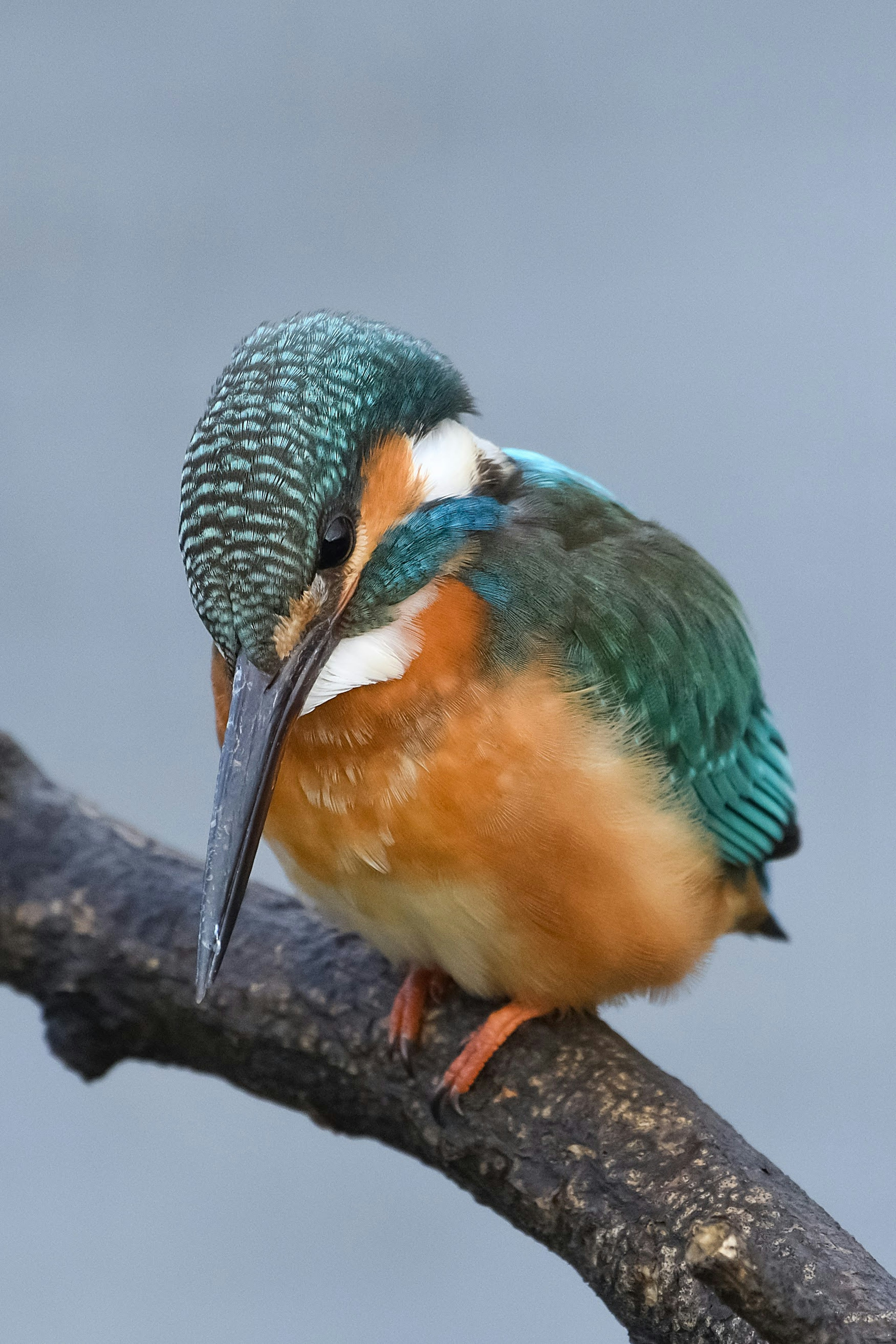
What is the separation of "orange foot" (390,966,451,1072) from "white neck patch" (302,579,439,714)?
0.37 meters

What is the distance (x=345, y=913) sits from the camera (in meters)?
1.24

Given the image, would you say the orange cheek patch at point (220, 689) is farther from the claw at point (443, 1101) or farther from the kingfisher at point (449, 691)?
the claw at point (443, 1101)

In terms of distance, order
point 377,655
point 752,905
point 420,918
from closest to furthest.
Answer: point 377,655, point 420,918, point 752,905

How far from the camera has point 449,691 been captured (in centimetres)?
109

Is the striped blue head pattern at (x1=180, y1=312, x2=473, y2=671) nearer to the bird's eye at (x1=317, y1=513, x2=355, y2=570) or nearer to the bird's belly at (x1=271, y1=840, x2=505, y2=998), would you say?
the bird's eye at (x1=317, y1=513, x2=355, y2=570)

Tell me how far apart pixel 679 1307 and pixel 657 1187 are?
0.29 feet

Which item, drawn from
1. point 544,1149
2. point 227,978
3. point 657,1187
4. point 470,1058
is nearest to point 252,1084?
point 227,978

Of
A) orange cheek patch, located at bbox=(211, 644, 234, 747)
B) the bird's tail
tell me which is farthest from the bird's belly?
the bird's tail

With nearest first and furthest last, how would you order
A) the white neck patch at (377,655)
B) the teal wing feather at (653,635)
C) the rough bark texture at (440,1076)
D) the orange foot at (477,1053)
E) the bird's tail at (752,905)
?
the rough bark texture at (440,1076) → the white neck patch at (377,655) → the teal wing feather at (653,635) → the orange foot at (477,1053) → the bird's tail at (752,905)

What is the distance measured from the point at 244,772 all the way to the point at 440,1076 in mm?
432

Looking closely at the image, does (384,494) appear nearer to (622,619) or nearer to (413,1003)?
(622,619)

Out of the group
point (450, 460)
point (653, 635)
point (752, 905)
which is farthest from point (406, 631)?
point (752, 905)

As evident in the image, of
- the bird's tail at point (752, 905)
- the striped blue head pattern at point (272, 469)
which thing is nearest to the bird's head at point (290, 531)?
the striped blue head pattern at point (272, 469)

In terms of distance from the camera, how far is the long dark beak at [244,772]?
974 mm
